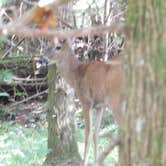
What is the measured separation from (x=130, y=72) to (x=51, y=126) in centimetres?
482

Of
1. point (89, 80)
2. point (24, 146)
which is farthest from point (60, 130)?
point (24, 146)

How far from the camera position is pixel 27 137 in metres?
8.26

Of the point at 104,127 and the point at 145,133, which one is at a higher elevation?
the point at 145,133

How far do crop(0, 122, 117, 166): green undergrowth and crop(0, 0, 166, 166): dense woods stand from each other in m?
0.01

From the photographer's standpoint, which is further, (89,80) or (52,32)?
(89,80)

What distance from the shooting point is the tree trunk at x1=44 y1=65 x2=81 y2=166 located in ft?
21.1

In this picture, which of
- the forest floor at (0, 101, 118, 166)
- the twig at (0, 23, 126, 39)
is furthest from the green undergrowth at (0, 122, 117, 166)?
the twig at (0, 23, 126, 39)

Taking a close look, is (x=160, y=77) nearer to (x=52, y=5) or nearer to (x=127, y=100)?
(x=127, y=100)

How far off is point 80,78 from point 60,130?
40.6 inches

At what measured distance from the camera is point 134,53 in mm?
1784

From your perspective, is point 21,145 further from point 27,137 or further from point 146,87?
point 146,87

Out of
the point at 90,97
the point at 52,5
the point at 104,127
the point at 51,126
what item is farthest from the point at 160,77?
the point at 104,127

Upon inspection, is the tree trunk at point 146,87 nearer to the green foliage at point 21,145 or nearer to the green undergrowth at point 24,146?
the green undergrowth at point 24,146

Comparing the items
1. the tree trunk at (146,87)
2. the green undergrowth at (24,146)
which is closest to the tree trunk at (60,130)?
the green undergrowth at (24,146)
